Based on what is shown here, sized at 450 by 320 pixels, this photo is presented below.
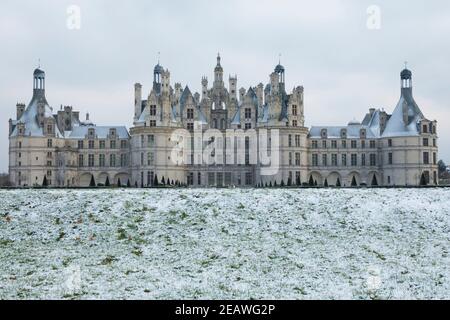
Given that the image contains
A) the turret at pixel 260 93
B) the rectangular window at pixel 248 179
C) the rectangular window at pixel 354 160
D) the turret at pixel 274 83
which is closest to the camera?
the turret at pixel 274 83

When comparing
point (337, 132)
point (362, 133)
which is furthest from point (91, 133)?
point (362, 133)

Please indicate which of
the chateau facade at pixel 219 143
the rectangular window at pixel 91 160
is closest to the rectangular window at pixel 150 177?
the chateau facade at pixel 219 143

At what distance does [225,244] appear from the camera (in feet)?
91.0

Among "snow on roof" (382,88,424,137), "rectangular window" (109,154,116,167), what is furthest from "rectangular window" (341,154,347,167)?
"rectangular window" (109,154,116,167)

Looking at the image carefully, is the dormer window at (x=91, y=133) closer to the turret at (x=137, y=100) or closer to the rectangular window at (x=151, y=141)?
the turret at (x=137, y=100)

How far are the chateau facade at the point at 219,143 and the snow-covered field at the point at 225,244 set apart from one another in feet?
116

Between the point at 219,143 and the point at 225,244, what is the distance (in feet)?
160

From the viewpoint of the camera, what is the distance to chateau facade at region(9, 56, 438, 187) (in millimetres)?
73125

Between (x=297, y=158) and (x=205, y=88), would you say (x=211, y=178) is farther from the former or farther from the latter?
(x=205, y=88)

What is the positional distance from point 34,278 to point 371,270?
13647 millimetres

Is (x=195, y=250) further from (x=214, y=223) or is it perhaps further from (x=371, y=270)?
(x=371, y=270)

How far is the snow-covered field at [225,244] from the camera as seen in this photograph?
2233cm

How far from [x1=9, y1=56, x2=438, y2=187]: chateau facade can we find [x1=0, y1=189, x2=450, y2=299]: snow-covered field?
35.5m
